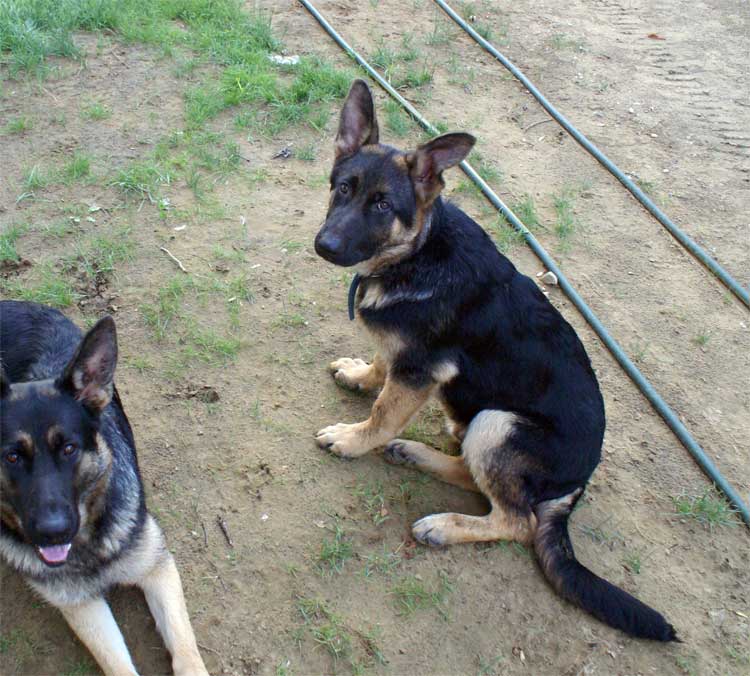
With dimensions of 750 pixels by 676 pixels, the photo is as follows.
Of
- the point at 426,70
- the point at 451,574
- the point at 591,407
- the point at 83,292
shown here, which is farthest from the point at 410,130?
the point at 451,574

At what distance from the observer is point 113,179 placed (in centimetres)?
Result: 562

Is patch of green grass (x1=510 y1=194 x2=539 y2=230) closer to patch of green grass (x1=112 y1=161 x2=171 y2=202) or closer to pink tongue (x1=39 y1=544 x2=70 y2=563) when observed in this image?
patch of green grass (x1=112 y1=161 x2=171 y2=202)

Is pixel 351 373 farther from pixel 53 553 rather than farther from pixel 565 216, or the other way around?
pixel 565 216

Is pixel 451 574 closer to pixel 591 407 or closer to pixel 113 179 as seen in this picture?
pixel 591 407

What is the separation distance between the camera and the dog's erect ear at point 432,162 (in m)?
3.57

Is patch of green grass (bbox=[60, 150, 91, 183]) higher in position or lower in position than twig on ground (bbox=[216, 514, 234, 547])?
higher

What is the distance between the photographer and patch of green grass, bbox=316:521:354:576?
3.57 m

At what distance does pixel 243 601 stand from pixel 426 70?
6.06m

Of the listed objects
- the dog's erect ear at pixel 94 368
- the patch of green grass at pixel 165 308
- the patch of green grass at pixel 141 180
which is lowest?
the patch of green grass at pixel 165 308

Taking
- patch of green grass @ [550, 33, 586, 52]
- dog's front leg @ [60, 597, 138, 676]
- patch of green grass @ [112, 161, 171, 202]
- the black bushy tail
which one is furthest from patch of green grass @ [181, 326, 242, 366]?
patch of green grass @ [550, 33, 586, 52]

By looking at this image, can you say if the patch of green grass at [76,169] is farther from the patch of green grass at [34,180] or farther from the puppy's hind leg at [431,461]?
the puppy's hind leg at [431,461]

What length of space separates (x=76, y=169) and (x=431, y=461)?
3.88 m

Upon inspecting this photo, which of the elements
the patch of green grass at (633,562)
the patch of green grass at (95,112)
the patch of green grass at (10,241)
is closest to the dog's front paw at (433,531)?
the patch of green grass at (633,562)

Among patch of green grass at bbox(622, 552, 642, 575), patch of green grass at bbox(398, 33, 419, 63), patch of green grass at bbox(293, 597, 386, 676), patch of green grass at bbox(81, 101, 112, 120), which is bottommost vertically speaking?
patch of green grass at bbox(293, 597, 386, 676)
